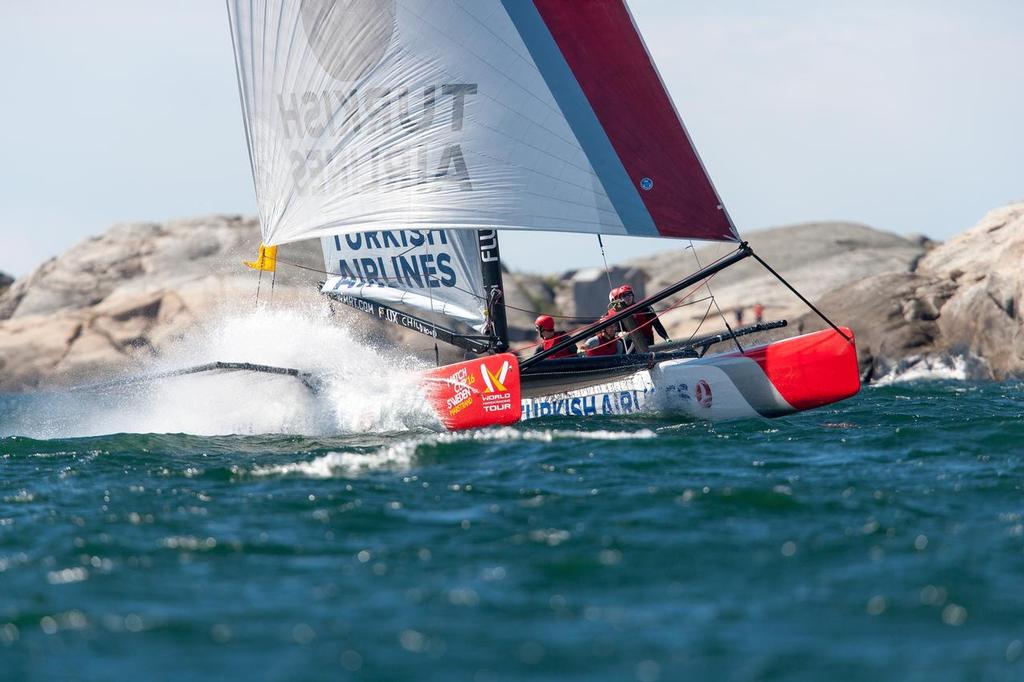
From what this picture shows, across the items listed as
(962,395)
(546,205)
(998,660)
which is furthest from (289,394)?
(998,660)

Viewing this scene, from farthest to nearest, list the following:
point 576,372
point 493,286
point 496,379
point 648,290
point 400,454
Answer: point 648,290, point 493,286, point 576,372, point 496,379, point 400,454

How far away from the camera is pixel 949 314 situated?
910 inches

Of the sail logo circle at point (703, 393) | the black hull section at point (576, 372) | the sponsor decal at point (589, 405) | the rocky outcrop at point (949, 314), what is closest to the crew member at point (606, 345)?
the black hull section at point (576, 372)

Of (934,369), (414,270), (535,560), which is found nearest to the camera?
(535,560)

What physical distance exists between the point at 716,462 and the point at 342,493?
2.91 m

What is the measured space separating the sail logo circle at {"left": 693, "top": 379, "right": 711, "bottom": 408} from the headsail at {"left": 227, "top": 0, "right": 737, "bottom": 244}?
155 centimetres

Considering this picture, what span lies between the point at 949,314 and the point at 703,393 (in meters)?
12.9

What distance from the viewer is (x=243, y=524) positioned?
24.0ft

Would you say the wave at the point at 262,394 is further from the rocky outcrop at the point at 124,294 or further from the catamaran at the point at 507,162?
the rocky outcrop at the point at 124,294

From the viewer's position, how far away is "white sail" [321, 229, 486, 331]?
548 inches

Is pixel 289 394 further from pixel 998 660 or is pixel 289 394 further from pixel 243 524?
pixel 998 660

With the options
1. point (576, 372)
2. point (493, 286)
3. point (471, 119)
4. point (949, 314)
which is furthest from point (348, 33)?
point (949, 314)

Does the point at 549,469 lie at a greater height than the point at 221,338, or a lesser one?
lesser

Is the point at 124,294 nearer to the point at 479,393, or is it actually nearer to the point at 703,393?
the point at 479,393
